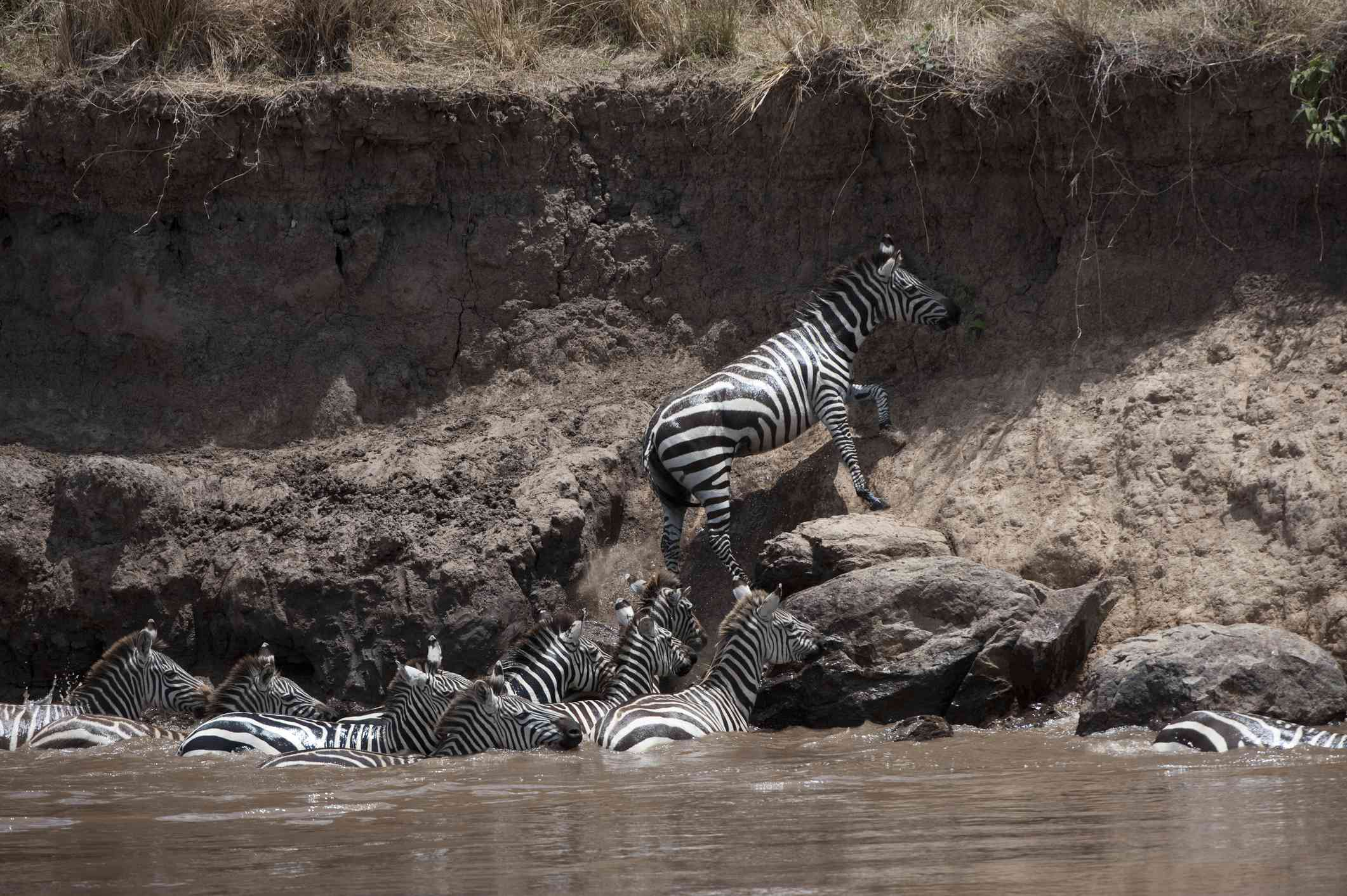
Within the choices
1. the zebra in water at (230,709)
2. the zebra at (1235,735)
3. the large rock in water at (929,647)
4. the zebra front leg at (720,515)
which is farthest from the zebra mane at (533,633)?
the zebra at (1235,735)

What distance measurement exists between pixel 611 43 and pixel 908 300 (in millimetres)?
3864

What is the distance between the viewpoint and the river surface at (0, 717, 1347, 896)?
448 cm

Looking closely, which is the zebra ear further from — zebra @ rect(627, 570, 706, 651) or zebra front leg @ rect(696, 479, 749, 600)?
zebra front leg @ rect(696, 479, 749, 600)

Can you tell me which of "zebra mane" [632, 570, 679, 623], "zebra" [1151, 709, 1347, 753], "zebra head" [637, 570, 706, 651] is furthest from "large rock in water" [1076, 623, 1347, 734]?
"zebra mane" [632, 570, 679, 623]

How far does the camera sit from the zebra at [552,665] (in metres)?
9.01

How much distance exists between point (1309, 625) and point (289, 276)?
8.17 meters

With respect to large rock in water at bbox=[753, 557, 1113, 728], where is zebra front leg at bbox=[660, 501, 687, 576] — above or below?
above

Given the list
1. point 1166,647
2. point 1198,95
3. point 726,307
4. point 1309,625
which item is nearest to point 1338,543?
point 1309,625

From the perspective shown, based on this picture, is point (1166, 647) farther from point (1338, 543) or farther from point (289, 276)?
point (289, 276)

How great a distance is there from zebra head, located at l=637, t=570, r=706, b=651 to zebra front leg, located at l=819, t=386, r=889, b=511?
1.46 metres

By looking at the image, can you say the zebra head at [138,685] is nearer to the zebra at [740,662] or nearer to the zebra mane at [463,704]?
the zebra mane at [463,704]

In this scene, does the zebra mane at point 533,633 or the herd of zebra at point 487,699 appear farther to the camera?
the zebra mane at point 533,633

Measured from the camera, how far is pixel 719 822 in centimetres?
544

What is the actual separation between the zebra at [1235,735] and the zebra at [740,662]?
2118 mm
